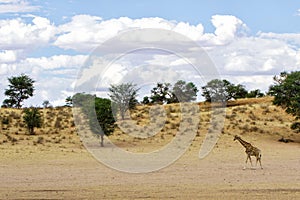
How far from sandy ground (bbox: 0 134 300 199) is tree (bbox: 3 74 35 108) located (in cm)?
3768

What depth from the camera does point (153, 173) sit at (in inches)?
1019

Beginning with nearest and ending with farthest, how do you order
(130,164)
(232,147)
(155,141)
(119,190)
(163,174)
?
(119,190), (163,174), (130,164), (232,147), (155,141)

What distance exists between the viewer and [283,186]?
20.7m

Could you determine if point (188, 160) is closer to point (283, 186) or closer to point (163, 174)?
point (163, 174)

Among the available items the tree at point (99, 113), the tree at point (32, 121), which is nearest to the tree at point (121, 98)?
the tree at point (99, 113)

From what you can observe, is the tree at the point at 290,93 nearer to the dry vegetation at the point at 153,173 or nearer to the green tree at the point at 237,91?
the dry vegetation at the point at 153,173

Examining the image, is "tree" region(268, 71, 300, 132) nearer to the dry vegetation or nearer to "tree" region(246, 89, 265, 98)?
the dry vegetation

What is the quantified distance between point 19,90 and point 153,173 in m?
52.6

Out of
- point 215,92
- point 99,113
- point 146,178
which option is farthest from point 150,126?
point 146,178

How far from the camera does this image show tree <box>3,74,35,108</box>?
74500 millimetres

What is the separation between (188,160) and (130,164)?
4117 mm

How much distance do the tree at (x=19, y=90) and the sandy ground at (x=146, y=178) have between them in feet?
124

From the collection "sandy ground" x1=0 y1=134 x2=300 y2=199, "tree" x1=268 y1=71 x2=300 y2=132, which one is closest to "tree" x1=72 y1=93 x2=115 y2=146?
"sandy ground" x1=0 y1=134 x2=300 y2=199

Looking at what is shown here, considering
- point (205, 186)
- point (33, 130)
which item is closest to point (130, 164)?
point (205, 186)
